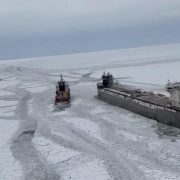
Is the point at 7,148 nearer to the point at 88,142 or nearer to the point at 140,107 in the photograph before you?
the point at 88,142

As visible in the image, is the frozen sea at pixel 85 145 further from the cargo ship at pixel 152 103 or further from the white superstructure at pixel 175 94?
the white superstructure at pixel 175 94

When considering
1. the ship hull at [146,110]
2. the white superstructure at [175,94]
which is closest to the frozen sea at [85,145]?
the ship hull at [146,110]

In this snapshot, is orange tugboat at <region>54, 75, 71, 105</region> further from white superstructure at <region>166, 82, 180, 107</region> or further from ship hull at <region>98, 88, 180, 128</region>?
white superstructure at <region>166, 82, 180, 107</region>

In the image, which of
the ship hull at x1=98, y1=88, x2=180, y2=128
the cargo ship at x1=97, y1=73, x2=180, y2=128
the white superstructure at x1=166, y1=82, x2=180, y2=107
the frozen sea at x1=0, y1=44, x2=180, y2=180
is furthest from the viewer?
the white superstructure at x1=166, y1=82, x2=180, y2=107

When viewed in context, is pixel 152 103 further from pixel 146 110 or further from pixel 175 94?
pixel 175 94

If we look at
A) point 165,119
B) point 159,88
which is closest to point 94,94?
point 159,88

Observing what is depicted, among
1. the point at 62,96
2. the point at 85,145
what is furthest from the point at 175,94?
the point at 62,96

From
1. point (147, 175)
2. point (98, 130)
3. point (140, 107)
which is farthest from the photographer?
point (140, 107)

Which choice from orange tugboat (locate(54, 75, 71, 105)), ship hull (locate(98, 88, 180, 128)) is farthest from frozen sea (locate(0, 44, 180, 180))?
orange tugboat (locate(54, 75, 71, 105))
